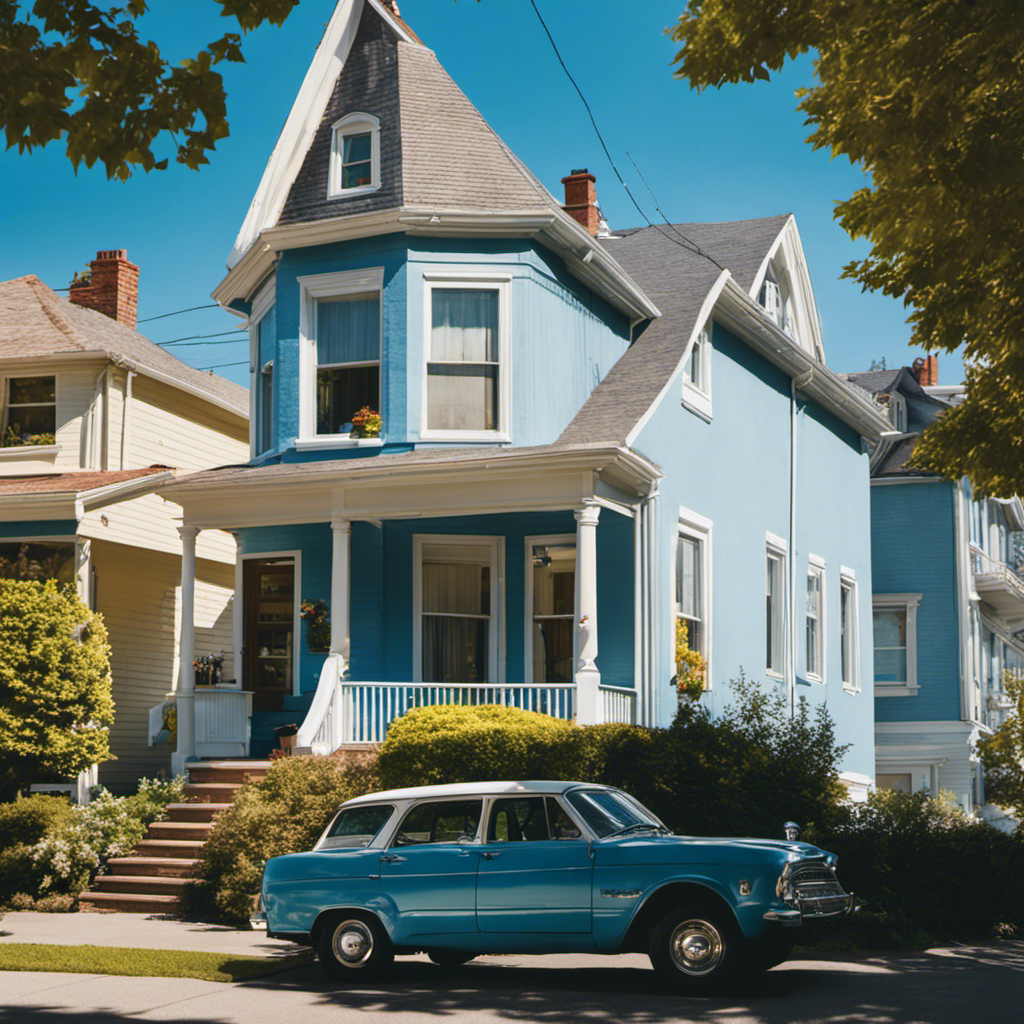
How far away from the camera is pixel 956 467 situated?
38.6 feet

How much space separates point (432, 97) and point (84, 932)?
12.4 meters

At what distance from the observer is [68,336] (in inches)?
897

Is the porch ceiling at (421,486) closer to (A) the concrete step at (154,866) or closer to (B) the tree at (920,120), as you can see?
(A) the concrete step at (154,866)

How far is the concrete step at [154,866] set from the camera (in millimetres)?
15102

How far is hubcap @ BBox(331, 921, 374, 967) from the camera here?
10.6 metres

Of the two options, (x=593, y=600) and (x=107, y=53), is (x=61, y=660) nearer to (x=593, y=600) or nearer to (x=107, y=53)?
(x=593, y=600)

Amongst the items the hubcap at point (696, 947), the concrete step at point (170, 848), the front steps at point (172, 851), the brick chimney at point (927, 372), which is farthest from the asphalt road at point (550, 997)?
the brick chimney at point (927, 372)

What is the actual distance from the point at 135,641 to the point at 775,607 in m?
10.5

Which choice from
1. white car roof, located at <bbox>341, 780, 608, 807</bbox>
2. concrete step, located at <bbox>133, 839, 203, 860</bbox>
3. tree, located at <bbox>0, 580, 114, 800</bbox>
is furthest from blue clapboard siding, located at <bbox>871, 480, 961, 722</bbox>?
white car roof, located at <bbox>341, 780, 608, 807</bbox>

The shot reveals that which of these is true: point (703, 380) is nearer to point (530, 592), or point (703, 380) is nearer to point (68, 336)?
point (530, 592)

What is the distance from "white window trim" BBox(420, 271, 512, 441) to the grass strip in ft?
25.8

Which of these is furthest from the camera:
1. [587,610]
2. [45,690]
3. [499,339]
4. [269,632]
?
[269,632]

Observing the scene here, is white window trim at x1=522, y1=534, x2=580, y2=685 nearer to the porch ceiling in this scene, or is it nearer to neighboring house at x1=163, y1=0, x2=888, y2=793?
neighboring house at x1=163, y1=0, x2=888, y2=793

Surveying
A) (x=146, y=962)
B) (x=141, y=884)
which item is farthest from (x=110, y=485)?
(x=146, y=962)
